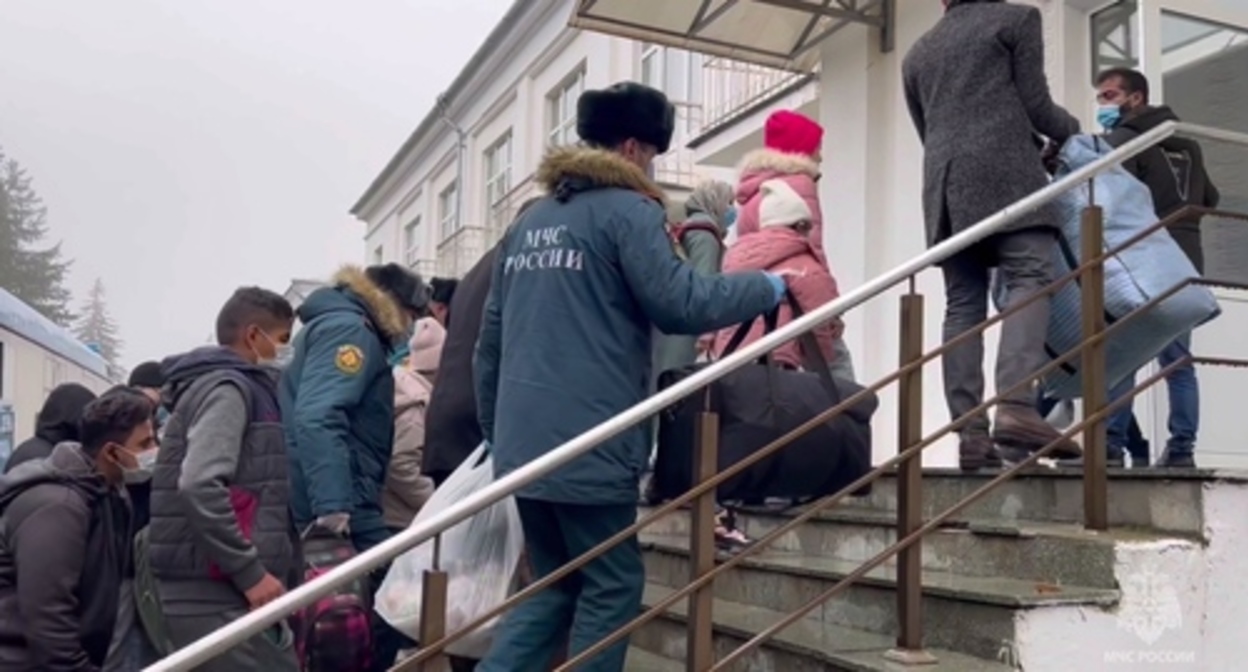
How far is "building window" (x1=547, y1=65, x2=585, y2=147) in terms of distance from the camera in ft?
49.9

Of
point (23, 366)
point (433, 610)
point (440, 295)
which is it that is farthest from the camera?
point (23, 366)

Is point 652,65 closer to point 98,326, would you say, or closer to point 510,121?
point 510,121

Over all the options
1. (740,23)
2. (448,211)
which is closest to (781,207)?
(740,23)

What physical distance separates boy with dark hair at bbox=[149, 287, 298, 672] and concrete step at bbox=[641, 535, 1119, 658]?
1.29 meters

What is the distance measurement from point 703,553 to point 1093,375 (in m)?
1.28

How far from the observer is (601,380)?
2.82 m

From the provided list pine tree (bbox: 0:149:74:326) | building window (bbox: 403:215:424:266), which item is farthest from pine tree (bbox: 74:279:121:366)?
building window (bbox: 403:215:424:266)

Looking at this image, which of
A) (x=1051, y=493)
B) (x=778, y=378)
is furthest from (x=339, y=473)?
(x=1051, y=493)

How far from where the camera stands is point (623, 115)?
3.04 m

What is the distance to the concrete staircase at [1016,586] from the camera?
2895 millimetres

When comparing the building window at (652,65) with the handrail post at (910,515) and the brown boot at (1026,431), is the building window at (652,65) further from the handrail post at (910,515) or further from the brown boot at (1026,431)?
the handrail post at (910,515)

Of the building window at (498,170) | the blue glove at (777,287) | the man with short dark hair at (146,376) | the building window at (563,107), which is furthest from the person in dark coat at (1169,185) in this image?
the building window at (498,170)

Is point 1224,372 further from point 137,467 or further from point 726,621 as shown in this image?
point 137,467

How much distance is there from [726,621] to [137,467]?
1882 mm
